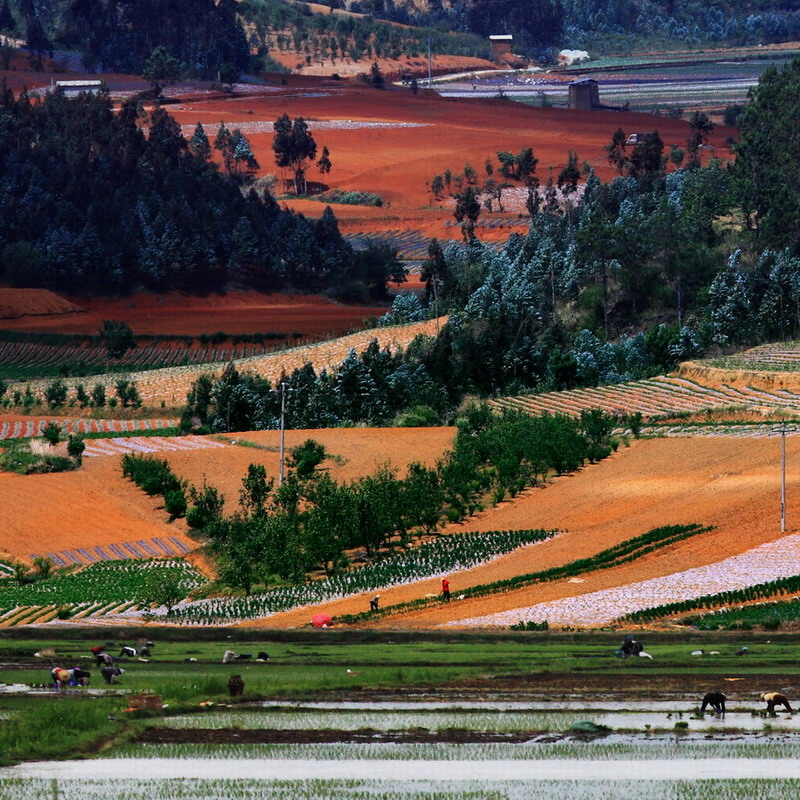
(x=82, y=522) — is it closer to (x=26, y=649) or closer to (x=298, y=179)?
(x=26, y=649)

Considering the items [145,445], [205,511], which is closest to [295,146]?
[145,445]

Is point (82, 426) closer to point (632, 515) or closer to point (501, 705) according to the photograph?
point (632, 515)

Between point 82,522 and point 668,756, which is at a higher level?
point 668,756

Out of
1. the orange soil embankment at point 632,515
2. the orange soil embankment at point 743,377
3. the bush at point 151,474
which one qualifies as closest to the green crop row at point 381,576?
the orange soil embankment at point 632,515

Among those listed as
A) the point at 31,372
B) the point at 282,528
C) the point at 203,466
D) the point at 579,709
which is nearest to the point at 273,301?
the point at 31,372

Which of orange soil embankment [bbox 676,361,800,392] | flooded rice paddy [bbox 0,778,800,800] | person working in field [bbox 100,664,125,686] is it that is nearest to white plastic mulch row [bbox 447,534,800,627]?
person working in field [bbox 100,664,125,686]

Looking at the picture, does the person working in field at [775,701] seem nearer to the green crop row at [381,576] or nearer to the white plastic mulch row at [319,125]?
the green crop row at [381,576]

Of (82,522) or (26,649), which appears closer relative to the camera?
(26,649)
